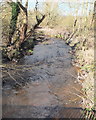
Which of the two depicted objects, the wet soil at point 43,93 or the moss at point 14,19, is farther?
the moss at point 14,19

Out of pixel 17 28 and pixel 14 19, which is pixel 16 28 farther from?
pixel 14 19

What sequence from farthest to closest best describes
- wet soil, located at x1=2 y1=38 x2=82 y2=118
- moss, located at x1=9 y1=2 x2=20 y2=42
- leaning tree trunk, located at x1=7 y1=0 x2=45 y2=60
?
moss, located at x1=9 y1=2 x2=20 y2=42
leaning tree trunk, located at x1=7 y1=0 x2=45 y2=60
wet soil, located at x1=2 y1=38 x2=82 y2=118

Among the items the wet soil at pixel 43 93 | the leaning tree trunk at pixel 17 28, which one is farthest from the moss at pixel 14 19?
the wet soil at pixel 43 93

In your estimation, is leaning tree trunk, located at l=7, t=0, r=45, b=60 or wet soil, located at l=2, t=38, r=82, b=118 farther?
leaning tree trunk, located at l=7, t=0, r=45, b=60

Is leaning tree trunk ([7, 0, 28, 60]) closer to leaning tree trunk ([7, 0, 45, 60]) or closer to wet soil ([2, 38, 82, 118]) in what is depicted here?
leaning tree trunk ([7, 0, 45, 60])

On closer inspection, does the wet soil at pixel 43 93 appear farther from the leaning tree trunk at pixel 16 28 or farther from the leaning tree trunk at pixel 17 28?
the leaning tree trunk at pixel 16 28

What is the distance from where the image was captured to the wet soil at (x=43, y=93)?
8148 millimetres

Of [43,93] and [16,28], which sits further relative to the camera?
[16,28]

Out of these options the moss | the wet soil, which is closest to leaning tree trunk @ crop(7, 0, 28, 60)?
the moss

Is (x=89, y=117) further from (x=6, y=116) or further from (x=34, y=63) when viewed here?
(x=34, y=63)

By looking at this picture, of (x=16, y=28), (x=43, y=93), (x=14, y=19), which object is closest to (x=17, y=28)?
(x=16, y=28)

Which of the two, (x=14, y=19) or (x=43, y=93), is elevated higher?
(x=14, y=19)

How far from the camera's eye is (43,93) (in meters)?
9.96

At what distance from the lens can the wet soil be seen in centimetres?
815
